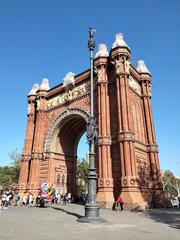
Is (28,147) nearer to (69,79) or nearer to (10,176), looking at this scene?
(69,79)

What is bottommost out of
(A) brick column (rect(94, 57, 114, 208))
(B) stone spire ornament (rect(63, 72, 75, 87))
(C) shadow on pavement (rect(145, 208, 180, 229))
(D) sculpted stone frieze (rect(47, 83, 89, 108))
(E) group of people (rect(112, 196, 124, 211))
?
(C) shadow on pavement (rect(145, 208, 180, 229))

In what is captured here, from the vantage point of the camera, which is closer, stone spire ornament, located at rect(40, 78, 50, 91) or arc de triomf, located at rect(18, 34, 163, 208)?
arc de triomf, located at rect(18, 34, 163, 208)

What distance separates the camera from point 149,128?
23.4m

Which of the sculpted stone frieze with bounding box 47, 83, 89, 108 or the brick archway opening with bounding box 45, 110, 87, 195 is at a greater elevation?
the sculpted stone frieze with bounding box 47, 83, 89, 108

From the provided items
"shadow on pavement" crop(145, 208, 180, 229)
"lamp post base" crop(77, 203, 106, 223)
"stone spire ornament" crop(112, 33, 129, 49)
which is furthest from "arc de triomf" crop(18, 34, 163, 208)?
"lamp post base" crop(77, 203, 106, 223)

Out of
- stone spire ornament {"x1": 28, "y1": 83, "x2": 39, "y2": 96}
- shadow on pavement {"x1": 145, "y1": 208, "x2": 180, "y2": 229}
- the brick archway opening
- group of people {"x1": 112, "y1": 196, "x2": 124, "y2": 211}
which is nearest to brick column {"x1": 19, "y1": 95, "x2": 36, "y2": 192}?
stone spire ornament {"x1": 28, "y1": 83, "x2": 39, "y2": 96}

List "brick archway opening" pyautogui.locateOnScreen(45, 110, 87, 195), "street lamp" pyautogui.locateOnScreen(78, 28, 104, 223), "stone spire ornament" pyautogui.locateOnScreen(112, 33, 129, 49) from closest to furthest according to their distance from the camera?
"street lamp" pyautogui.locateOnScreen(78, 28, 104, 223) → "stone spire ornament" pyautogui.locateOnScreen(112, 33, 129, 49) → "brick archway opening" pyautogui.locateOnScreen(45, 110, 87, 195)

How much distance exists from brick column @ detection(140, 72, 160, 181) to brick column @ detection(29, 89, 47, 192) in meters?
13.4

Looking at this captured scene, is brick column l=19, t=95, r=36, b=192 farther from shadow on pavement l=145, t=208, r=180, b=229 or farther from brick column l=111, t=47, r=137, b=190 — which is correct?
shadow on pavement l=145, t=208, r=180, b=229

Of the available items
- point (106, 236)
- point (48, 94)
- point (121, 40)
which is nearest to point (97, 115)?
point (121, 40)

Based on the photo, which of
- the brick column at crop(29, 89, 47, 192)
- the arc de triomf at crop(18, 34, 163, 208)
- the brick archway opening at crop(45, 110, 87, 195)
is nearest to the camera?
the arc de triomf at crop(18, 34, 163, 208)

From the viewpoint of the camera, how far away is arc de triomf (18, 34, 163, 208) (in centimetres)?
1778

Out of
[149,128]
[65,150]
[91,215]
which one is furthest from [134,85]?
[91,215]

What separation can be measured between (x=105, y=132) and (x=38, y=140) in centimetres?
1096
